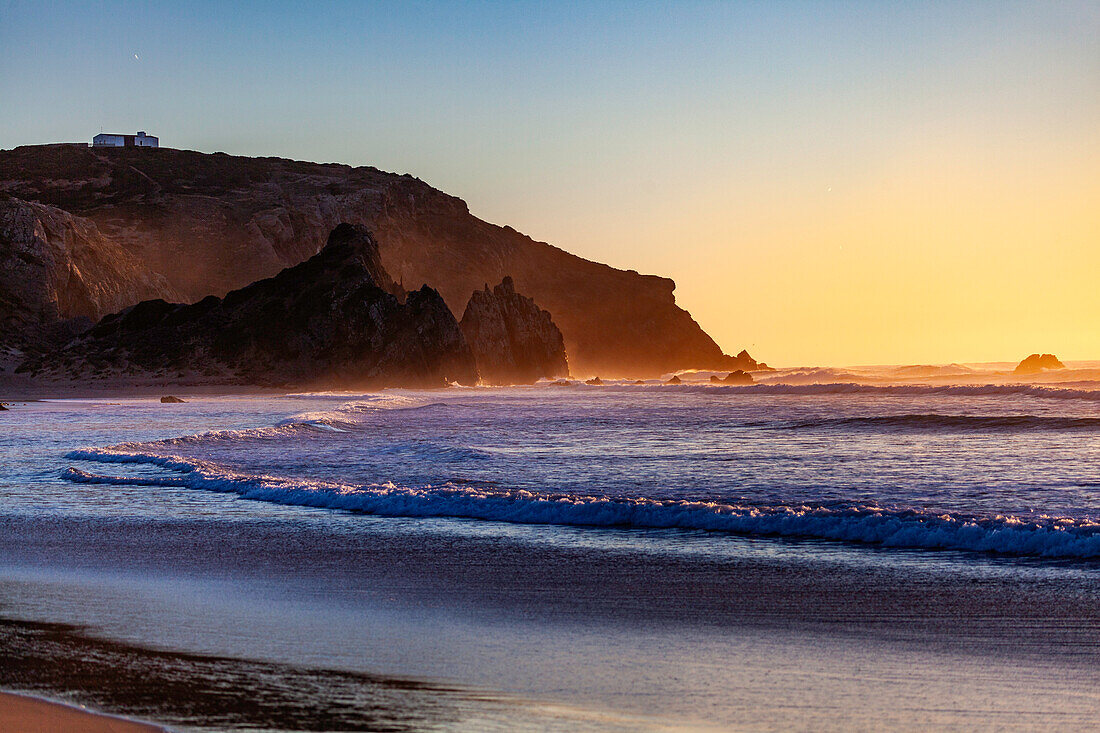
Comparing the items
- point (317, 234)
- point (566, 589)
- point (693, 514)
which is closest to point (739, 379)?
point (317, 234)

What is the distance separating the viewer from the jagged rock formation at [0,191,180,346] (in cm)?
7556

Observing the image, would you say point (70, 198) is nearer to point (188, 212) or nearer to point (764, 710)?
point (188, 212)

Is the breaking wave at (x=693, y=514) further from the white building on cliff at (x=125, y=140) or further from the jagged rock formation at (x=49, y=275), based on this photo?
the white building on cliff at (x=125, y=140)

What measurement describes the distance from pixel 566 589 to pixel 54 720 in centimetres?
425

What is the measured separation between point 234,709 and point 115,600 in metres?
3.29

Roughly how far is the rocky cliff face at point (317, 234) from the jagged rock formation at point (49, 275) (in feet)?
10.7

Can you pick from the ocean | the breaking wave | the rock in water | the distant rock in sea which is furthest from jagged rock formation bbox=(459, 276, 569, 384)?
the breaking wave

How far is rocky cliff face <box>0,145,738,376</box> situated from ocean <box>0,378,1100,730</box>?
8419 centimetres

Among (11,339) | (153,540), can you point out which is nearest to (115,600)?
(153,540)

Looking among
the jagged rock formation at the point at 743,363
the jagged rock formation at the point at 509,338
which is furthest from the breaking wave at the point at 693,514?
the jagged rock formation at the point at 743,363

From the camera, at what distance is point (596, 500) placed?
1260 centimetres

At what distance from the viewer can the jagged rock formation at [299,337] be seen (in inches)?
2940

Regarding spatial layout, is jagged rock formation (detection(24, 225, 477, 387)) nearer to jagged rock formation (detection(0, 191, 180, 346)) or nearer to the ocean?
jagged rock formation (detection(0, 191, 180, 346))

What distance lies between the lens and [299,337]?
79.2 m
